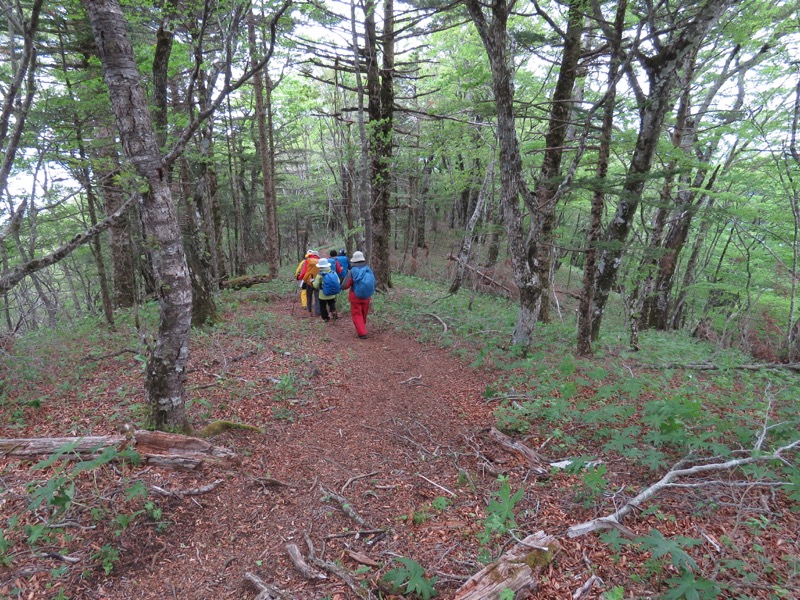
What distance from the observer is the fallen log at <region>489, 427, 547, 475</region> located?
4201 mm

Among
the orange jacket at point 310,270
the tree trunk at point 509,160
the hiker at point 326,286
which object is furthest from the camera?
the orange jacket at point 310,270

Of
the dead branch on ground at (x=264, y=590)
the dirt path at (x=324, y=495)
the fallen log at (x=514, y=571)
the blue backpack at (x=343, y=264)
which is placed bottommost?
the dirt path at (x=324, y=495)

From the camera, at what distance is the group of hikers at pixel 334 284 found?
8.84 metres

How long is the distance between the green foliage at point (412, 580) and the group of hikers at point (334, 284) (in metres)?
6.39

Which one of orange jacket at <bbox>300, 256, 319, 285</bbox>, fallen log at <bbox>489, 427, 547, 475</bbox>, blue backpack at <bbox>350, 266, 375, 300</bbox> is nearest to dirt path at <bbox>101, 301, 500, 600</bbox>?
fallen log at <bbox>489, 427, 547, 475</bbox>

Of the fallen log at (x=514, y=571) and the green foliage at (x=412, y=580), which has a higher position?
the fallen log at (x=514, y=571)

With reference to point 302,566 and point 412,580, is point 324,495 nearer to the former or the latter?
point 302,566

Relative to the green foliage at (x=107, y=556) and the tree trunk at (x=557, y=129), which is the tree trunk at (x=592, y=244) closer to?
the tree trunk at (x=557, y=129)

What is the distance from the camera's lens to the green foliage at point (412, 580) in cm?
261

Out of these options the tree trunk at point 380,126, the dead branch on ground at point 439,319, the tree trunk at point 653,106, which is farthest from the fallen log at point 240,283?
the tree trunk at point 653,106

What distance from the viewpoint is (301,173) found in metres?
31.6

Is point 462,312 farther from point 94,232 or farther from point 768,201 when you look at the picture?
point 768,201

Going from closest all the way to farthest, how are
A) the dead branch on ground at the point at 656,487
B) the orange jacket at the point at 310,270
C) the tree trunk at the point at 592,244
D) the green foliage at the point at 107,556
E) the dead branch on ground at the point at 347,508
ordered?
the green foliage at the point at 107,556, the dead branch on ground at the point at 656,487, the dead branch on ground at the point at 347,508, the tree trunk at the point at 592,244, the orange jacket at the point at 310,270

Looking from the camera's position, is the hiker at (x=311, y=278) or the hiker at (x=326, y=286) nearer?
the hiker at (x=326, y=286)
